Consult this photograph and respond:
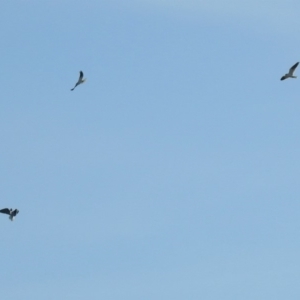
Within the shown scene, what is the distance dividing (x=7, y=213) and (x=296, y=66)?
3645 centimetres

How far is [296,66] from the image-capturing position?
17300 centimetres

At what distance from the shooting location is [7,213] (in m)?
167

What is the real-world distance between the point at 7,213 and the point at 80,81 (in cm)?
1878

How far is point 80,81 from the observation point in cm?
17562

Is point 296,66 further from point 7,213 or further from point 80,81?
point 7,213

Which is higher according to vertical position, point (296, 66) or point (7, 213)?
point (296, 66)

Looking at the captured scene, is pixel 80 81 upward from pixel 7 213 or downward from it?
upward

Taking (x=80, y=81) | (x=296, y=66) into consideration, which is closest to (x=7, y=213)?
(x=80, y=81)
